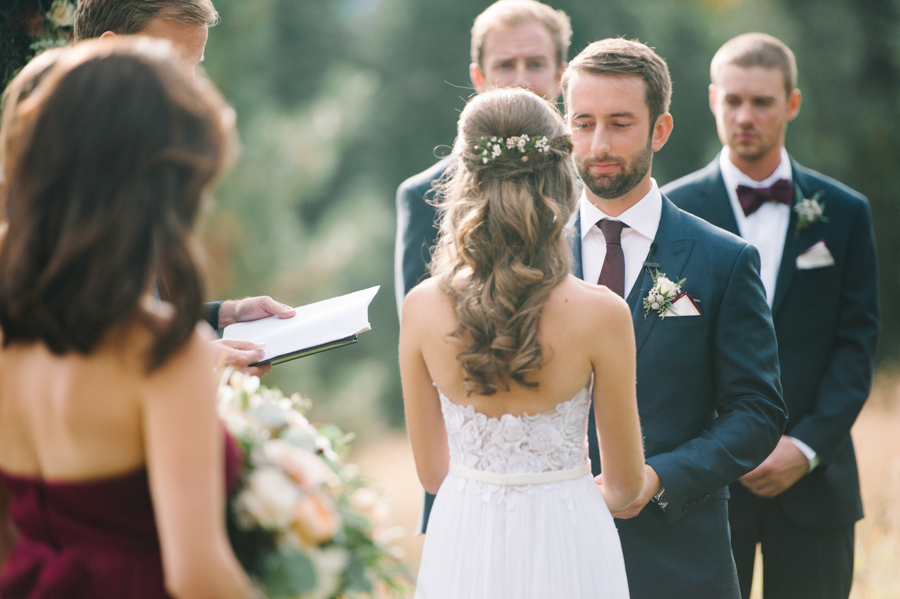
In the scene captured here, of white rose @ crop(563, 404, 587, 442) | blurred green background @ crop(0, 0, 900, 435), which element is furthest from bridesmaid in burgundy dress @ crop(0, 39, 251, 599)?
blurred green background @ crop(0, 0, 900, 435)

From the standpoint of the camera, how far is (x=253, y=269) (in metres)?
7.88

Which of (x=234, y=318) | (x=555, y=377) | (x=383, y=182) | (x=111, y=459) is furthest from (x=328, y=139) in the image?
(x=111, y=459)

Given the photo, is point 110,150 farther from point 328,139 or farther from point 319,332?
point 328,139

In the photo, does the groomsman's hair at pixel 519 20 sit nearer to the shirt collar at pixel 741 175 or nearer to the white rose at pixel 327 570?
the shirt collar at pixel 741 175

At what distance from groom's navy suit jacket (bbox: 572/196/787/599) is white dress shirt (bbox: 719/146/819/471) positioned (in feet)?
3.58

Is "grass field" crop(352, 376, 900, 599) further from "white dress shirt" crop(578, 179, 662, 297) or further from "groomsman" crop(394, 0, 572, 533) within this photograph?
"groomsman" crop(394, 0, 572, 533)

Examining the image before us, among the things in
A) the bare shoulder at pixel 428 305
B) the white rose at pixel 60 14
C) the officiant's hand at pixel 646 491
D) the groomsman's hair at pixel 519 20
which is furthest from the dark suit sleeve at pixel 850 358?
the white rose at pixel 60 14

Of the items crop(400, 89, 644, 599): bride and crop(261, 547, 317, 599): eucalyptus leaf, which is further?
crop(400, 89, 644, 599): bride

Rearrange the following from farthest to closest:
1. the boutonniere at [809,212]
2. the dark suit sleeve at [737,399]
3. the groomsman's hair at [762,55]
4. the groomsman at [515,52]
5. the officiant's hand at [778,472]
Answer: the groomsman at [515,52] → the groomsman's hair at [762,55] → the boutonniere at [809,212] → the officiant's hand at [778,472] → the dark suit sleeve at [737,399]

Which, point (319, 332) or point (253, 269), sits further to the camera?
point (253, 269)

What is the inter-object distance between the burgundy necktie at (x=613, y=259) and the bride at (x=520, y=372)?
22.5 inches

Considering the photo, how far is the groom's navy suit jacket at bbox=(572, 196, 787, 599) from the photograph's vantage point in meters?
2.56

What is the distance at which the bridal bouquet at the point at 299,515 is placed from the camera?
62.8 inches

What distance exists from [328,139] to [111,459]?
24.0 ft
